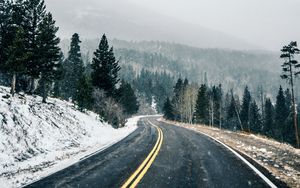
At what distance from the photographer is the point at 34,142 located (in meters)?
15.1

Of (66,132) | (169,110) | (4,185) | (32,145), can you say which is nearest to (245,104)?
(169,110)

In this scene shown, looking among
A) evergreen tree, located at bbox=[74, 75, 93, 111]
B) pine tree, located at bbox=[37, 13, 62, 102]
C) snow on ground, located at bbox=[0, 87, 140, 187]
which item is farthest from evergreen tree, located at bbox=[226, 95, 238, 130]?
snow on ground, located at bbox=[0, 87, 140, 187]

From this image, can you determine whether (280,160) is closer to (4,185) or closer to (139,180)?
(139,180)

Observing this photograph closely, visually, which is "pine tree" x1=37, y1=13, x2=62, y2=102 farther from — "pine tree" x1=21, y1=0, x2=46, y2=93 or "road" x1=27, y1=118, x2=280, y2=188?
"road" x1=27, y1=118, x2=280, y2=188

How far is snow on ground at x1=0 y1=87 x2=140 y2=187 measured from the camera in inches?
414

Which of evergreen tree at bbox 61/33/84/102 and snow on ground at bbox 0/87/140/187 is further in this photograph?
evergreen tree at bbox 61/33/84/102

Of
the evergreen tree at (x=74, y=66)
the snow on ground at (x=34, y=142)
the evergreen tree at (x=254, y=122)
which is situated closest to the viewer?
the snow on ground at (x=34, y=142)

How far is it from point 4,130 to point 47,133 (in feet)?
12.3

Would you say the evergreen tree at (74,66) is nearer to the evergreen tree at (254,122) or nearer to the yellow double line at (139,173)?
the evergreen tree at (254,122)

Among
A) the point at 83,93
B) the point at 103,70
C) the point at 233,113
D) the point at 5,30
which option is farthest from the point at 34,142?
the point at 233,113

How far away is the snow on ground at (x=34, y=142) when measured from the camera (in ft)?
34.5

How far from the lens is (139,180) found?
8.66 meters

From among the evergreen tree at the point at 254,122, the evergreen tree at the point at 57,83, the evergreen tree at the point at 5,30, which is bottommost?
the evergreen tree at the point at 254,122

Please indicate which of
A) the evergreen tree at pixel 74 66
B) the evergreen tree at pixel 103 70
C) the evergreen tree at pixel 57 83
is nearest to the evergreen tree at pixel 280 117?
the evergreen tree at pixel 103 70
